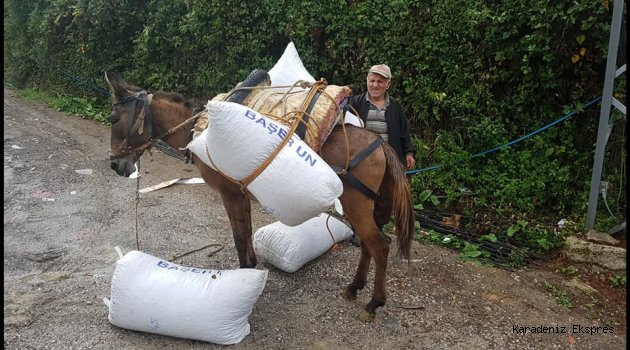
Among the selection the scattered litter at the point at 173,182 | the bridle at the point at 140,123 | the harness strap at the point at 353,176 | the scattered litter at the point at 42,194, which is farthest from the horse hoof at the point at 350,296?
the scattered litter at the point at 42,194

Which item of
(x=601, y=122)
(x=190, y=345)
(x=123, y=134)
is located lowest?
(x=190, y=345)

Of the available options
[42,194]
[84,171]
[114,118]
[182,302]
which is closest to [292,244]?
[182,302]

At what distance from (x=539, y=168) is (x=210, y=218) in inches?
150

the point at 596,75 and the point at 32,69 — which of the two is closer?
the point at 596,75

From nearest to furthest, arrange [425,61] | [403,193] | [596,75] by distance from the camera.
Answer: [403,193]
[596,75]
[425,61]

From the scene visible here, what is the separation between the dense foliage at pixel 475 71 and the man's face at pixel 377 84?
180 cm

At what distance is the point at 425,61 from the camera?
19.6 feet

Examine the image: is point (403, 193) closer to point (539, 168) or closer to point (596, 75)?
point (539, 168)

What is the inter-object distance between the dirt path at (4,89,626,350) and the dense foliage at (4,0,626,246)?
1116mm

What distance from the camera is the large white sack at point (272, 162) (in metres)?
2.88

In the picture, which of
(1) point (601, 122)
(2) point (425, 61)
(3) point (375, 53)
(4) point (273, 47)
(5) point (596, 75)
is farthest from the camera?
(4) point (273, 47)

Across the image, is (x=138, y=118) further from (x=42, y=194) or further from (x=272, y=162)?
(x=42, y=194)

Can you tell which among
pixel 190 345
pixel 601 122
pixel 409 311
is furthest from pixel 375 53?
pixel 190 345

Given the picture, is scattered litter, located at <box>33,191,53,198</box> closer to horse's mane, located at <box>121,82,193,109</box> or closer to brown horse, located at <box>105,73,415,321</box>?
brown horse, located at <box>105,73,415,321</box>
